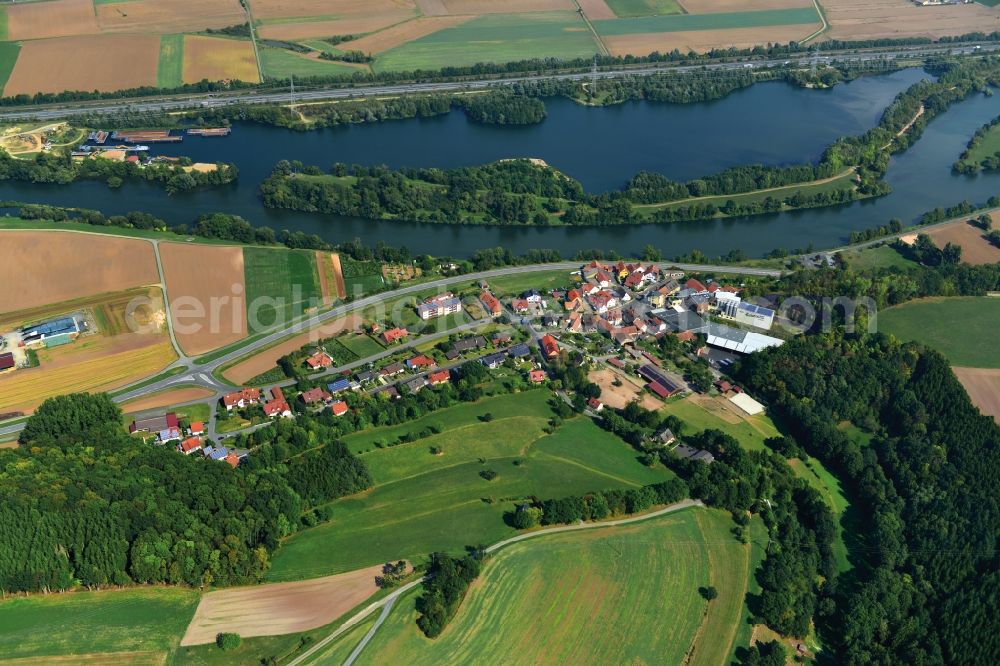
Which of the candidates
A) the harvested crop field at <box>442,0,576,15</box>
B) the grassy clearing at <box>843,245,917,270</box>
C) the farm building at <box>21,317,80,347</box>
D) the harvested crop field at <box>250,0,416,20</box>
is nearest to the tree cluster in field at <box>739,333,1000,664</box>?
the grassy clearing at <box>843,245,917,270</box>

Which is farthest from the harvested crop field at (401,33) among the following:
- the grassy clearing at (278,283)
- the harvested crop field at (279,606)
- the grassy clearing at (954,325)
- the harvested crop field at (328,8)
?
the harvested crop field at (279,606)

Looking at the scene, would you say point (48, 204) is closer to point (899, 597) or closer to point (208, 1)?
point (208, 1)

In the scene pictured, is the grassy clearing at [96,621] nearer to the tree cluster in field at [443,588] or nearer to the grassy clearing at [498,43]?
the tree cluster in field at [443,588]

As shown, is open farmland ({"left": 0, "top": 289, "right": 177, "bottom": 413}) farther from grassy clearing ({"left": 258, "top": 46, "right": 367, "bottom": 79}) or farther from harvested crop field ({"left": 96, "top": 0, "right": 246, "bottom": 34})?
harvested crop field ({"left": 96, "top": 0, "right": 246, "bottom": 34})

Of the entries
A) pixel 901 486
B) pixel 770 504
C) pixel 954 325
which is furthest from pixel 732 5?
pixel 770 504

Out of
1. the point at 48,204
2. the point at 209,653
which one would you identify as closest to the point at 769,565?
the point at 209,653
